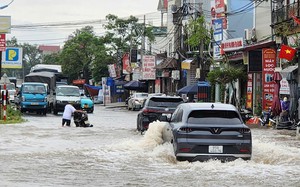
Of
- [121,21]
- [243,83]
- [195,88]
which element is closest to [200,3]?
[195,88]

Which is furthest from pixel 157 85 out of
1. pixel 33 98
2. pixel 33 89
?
pixel 33 98

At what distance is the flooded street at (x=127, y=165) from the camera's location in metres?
13.9

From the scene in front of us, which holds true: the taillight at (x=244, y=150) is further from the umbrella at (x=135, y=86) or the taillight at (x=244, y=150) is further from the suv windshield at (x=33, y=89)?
the umbrella at (x=135, y=86)

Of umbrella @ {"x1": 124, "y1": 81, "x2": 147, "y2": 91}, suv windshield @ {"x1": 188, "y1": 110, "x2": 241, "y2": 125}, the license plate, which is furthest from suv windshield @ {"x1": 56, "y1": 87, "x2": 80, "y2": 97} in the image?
the license plate

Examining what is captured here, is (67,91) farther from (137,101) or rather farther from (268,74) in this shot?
(268,74)

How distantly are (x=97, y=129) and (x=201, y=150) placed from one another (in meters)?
16.2

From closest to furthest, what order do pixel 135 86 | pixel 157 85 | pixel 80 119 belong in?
1. pixel 80 119
2. pixel 135 86
3. pixel 157 85

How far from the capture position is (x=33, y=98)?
44969 millimetres

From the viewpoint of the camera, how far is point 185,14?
206ft

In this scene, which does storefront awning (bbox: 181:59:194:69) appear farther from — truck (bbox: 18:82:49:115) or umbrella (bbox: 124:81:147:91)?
umbrella (bbox: 124:81:147:91)

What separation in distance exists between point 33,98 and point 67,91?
3.54 metres

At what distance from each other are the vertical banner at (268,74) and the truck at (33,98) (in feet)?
50.6

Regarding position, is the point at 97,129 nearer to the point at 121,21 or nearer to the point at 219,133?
the point at 219,133

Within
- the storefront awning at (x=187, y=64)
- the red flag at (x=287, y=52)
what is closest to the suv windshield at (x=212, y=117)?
the red flag at (x=287, y=52)
